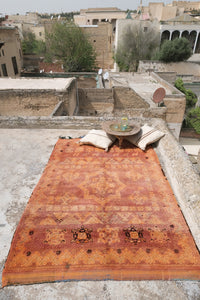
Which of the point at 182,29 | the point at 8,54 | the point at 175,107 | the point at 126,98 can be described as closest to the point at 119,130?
the point at 175,107

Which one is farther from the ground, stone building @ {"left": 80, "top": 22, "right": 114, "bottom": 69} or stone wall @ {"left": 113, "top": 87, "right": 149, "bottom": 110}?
stone building @ {"left": 80, "top": 22, "right": 114, "bottom": 69}

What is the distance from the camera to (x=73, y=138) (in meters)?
4.72

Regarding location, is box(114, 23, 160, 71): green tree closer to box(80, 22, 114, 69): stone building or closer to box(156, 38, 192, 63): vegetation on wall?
box(80, 22, 114, 69): stone building

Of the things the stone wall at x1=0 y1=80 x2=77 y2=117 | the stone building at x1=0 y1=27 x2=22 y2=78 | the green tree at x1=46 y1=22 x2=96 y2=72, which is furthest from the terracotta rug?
the green tree at x1=46 y1=22 x2=96 y2=72

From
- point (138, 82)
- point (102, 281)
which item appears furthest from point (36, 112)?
point (138, 82)

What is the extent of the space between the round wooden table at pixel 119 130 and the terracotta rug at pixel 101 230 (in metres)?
0.74

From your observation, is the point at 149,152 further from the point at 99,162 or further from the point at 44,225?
the point at 44,225

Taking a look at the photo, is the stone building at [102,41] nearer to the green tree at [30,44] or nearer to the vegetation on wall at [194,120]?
the green tree at [30,44]

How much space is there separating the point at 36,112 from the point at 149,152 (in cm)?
627

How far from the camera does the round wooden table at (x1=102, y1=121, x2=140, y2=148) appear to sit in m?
4.07

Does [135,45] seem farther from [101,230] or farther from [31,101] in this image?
[101,230]

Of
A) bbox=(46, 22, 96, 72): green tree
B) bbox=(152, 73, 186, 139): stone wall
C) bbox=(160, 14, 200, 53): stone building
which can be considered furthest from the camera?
bbox=(160, 14, 200, 53): stone building

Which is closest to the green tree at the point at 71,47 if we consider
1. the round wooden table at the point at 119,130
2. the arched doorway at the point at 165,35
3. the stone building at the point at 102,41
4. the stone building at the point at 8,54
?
the stone building at the point at 102,41

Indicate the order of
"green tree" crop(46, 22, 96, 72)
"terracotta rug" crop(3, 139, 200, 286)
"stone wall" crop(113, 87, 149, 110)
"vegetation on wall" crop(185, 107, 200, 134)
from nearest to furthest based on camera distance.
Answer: "terracotta rug" crop(3, 139, 200, 286), "stone wall" crop(113, 87, 149, 110), "vegetation on wall" crop(185, 107, 200, 134), "green tree" crop(46, 22, 96, 72)
